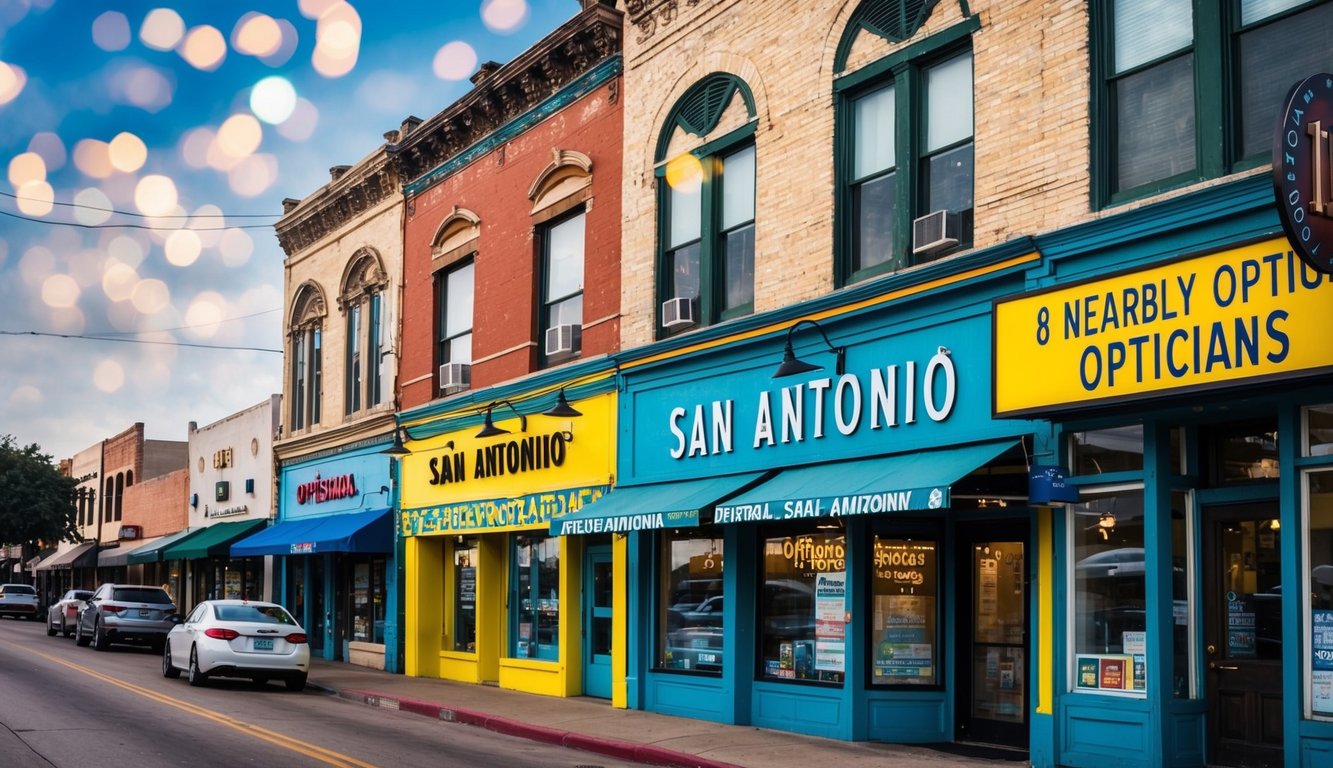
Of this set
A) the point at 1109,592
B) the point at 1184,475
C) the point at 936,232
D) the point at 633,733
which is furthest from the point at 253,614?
the point at 1184,475

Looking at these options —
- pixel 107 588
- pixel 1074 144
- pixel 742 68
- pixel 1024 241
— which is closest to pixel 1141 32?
pixel 1074 144

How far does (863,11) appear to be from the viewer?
15.2 metres

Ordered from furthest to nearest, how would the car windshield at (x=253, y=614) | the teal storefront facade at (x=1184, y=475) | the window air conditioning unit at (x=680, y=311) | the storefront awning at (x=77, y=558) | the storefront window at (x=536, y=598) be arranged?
the storefront awning at (x=77, y=558) → the car windshield at (x=253, y=614) → the storefront window at (x=536, y=598) → the window air conditioning unit at (x=680, y=311) → the teal storefront facade at (x=1184, y=475)

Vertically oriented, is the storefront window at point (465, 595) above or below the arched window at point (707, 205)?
below

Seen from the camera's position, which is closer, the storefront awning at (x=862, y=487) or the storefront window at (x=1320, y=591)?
the storefront window at (x=1320, y=591)

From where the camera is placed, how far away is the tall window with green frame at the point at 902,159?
46.0ft

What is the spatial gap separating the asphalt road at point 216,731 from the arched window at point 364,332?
7.54 m

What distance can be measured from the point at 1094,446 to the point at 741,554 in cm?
546

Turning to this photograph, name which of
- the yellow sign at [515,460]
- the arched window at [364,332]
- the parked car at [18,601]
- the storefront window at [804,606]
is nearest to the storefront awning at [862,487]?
the storefront window at [804,606]

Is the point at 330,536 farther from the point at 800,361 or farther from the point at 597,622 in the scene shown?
the point at 800,361

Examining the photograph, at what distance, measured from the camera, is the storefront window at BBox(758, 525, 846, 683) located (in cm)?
1495

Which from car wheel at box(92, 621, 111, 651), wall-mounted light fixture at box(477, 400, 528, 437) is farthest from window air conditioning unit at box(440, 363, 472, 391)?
car wheel at box(92, 621, 111, 651)

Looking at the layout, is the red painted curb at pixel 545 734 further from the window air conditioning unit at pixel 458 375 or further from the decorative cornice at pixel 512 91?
the decorative cornice at pixel 512 91

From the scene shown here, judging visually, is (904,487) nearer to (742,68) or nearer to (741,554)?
(741,554)
